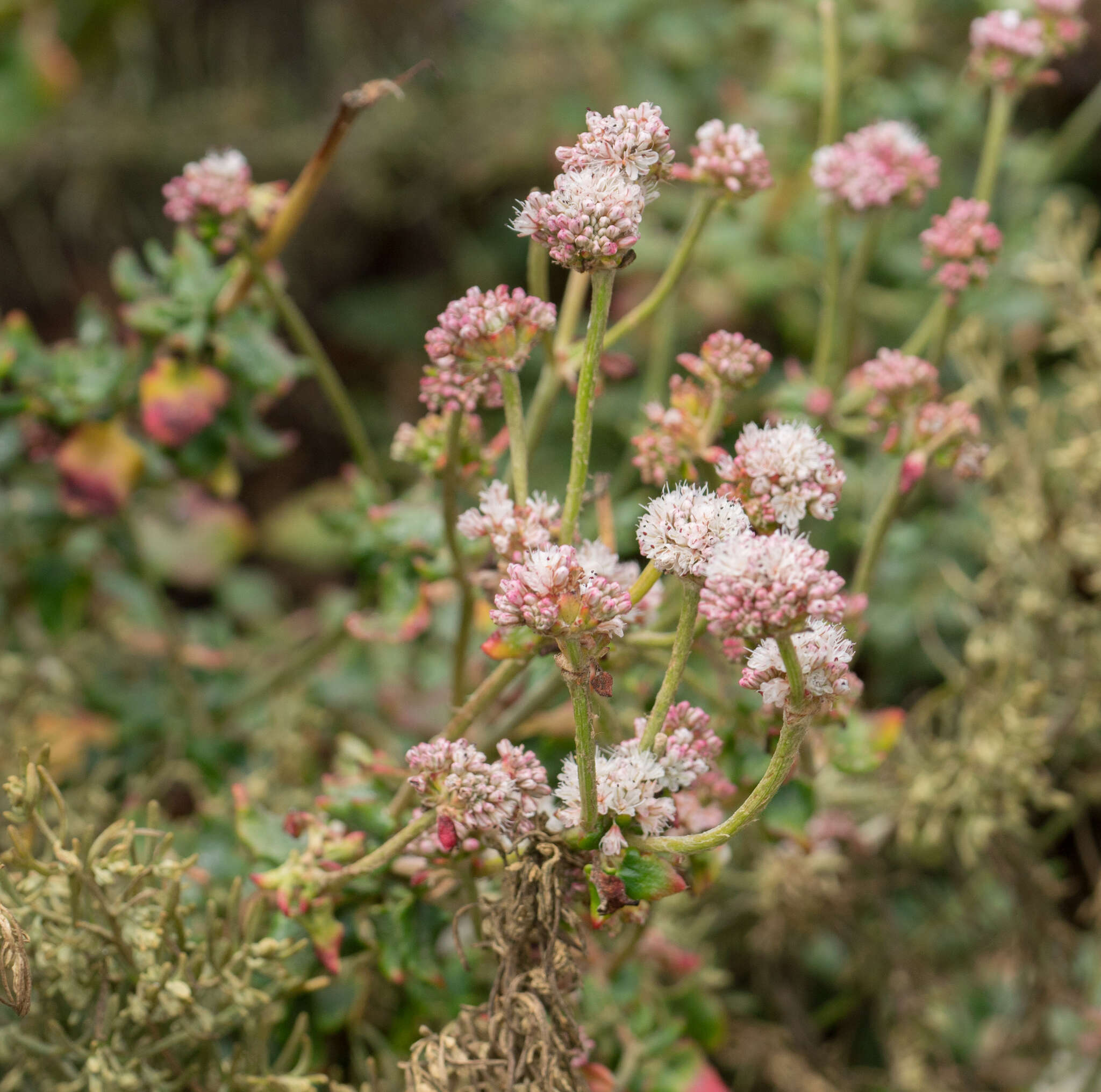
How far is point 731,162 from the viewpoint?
0.65 metres

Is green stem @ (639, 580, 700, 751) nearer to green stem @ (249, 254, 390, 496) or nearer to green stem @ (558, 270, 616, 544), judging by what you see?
green stem @ (558, 270, 616, 544)

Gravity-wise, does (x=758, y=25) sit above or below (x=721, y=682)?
above

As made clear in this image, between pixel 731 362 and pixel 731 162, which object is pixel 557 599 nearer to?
pixel 731 362

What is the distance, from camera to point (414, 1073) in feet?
1.80

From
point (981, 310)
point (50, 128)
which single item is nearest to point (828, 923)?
point (981, 310)

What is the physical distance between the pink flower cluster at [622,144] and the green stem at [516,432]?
0.37ft

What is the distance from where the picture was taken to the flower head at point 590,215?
1.56ft

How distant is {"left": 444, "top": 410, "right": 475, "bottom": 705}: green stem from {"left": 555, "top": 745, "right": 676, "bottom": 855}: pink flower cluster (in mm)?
197

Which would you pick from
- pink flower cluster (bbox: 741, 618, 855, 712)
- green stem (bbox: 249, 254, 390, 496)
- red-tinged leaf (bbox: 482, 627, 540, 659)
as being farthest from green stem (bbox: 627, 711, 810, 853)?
green stem (bbox: 249, 254, 390, 496)

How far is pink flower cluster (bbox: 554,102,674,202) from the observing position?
19.3 inches

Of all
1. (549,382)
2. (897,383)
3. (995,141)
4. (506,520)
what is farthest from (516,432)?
(995,141)

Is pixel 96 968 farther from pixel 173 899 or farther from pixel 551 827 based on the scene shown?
pixel 551 827

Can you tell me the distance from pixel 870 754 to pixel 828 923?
35 centimetres

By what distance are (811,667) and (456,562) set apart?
0.29 m
